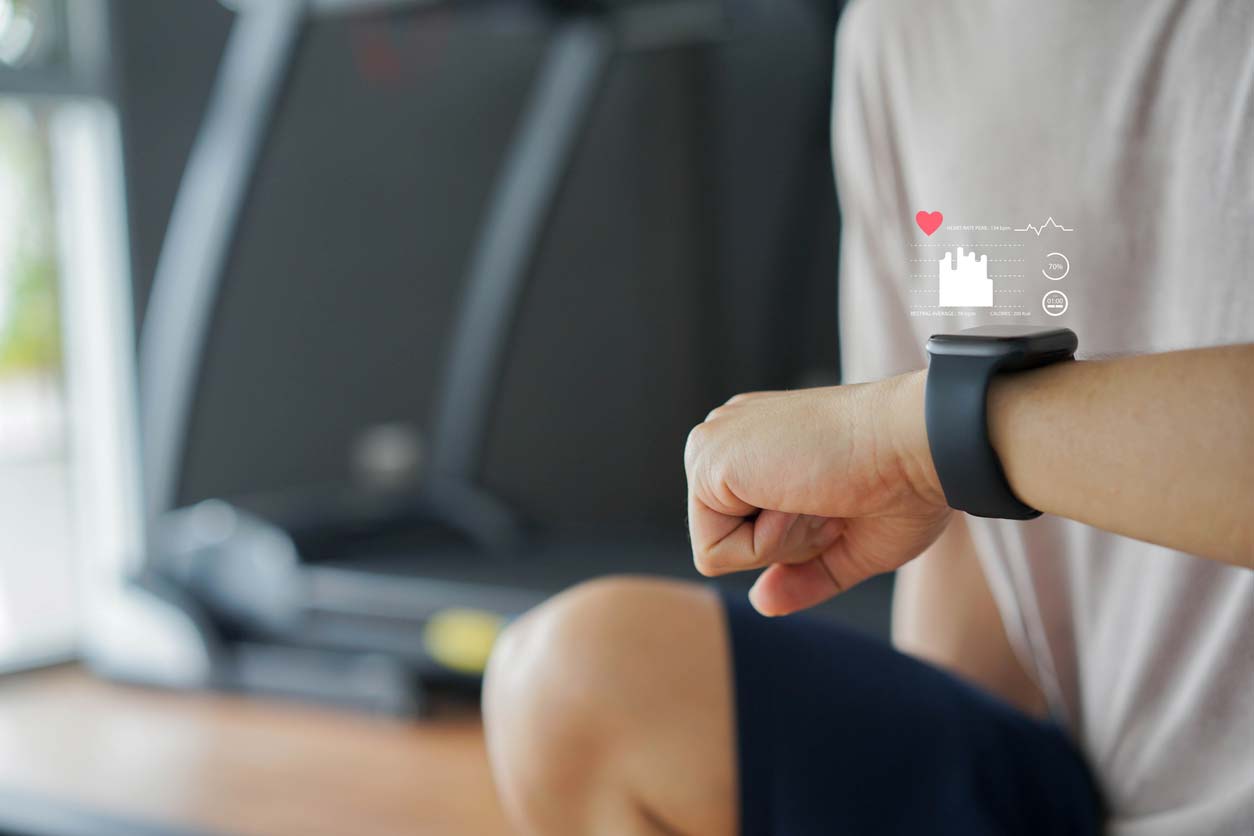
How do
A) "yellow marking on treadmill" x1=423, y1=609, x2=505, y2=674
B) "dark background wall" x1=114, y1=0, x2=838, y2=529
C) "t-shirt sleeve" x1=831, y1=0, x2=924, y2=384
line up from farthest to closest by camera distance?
"dark background wall" x1=114, y1=0, x2=838, y2=529 < "yellow marking on treadmill" x1=423, y1=609, x2=505, y2=674 < "t-shirt sleeve" x1=831, y1=0, x2=924, y2=384

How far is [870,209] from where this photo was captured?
75 centimetres

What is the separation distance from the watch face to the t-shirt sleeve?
0.48ft

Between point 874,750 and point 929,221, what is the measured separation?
1.06ft

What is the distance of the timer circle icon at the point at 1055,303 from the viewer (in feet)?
1.95

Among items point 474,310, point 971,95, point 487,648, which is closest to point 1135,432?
point 971,95

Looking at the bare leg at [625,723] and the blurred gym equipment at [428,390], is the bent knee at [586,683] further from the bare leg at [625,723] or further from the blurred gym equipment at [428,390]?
the blurred gym equipment at [428,390]

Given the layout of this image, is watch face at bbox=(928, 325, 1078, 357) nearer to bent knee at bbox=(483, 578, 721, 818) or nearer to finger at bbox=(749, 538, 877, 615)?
finger at bbox=(749, 538, 877, 615)

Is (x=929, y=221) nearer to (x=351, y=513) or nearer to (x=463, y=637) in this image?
(x=463, y=637)

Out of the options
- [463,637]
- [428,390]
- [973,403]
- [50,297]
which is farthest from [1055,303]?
[428,390]

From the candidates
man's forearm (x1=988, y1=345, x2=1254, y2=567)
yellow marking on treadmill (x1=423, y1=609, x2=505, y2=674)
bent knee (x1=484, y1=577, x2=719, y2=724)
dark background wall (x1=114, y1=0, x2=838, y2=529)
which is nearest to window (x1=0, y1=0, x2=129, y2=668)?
dark background wall (x1=114, y1=0, x2=838, y2=529)

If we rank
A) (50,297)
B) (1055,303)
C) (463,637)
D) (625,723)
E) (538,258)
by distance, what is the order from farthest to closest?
1. (538,258)
2. (50,297)
3. (463,637)
4. (625,723)
5. (1055,303)

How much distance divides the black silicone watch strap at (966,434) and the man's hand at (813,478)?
1 cm

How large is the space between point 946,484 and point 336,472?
2035 mm

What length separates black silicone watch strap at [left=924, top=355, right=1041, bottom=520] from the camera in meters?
0.53
